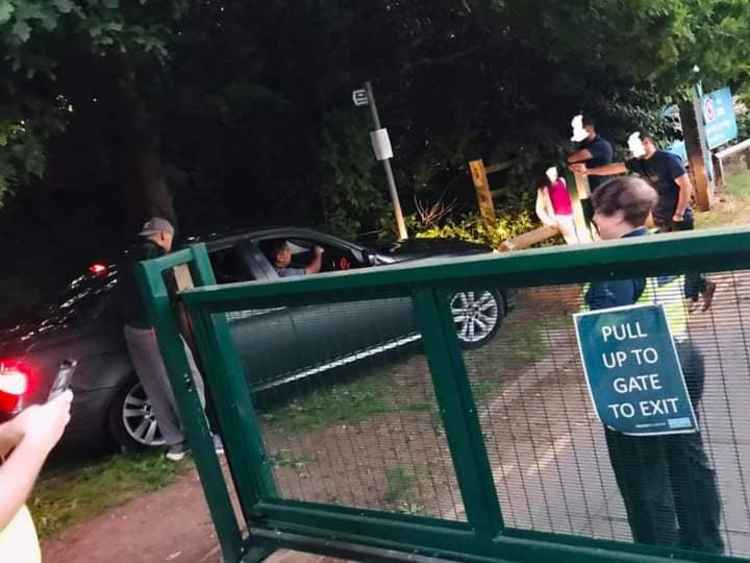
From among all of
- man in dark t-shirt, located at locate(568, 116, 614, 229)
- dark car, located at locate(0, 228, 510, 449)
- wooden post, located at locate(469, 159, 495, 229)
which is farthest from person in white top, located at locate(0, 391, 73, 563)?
wooden post, located at locate(469, 159, 495, 229)

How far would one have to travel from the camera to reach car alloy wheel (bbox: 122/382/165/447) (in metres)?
6.02

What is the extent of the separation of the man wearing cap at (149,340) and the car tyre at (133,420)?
189 mm

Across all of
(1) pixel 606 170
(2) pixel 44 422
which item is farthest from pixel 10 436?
(1) pixel 606 170

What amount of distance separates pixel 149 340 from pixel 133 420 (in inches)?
30.3

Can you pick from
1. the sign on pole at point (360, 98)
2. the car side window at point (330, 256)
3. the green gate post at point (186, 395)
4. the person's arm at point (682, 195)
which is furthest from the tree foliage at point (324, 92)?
the green gate post at point (186, 395)

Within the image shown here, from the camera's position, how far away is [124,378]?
593 centimetres

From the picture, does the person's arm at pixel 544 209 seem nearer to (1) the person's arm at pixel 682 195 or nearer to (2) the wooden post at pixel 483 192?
(2) the wooden post at pixel 483 192

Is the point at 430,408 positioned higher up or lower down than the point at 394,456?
higher up

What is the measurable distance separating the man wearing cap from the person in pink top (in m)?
5.30

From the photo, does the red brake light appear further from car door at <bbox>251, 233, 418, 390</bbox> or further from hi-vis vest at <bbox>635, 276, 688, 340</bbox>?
hi-vis vest at <bbox>635, 276, 688, 340</bbox>

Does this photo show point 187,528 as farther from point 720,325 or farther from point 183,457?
point 720,325

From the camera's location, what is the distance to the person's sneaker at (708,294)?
7.15 feet

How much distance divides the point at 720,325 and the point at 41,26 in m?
4.37

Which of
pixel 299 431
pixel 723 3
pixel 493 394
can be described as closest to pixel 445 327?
pixel 493 394
